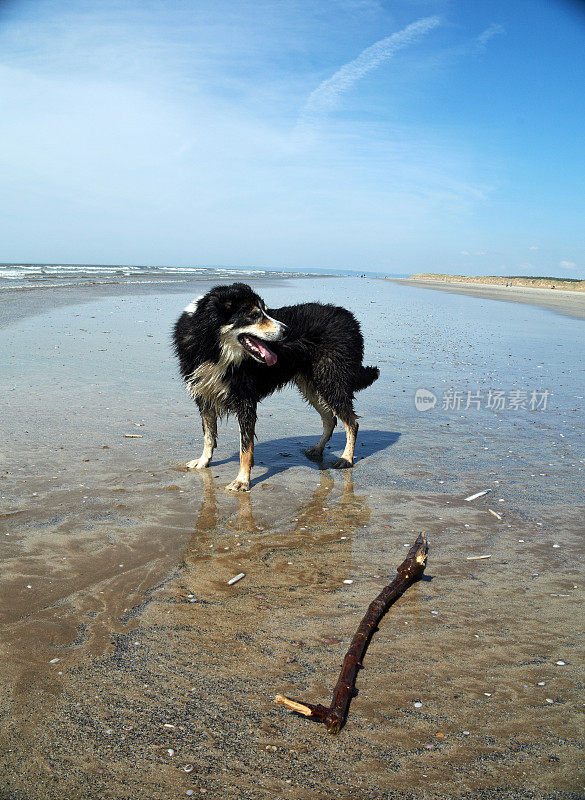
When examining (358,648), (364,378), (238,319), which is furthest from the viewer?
(364,378)

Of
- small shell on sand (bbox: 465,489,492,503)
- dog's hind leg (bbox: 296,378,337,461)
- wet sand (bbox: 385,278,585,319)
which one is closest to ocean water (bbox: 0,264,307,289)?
wet sand (bbox: 385,278,585,319)

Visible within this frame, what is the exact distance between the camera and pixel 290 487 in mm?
5492

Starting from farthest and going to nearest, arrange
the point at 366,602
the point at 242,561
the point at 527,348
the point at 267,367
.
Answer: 1. the point at 527,348
2. the point at 267,367
3. the point at 242,561
4. the point at 366,602

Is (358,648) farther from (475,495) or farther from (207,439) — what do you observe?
(207,439)

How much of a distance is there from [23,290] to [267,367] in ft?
75.2

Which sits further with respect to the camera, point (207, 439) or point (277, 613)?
point (207, 439)

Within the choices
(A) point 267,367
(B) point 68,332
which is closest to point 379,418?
(A) point 267,367

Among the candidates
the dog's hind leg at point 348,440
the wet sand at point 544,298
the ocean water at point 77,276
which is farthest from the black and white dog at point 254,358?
the ocean water at point 77,276

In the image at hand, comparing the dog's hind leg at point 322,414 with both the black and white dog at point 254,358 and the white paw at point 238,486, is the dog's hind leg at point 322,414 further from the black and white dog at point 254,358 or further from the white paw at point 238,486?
the white paw at point 238,486

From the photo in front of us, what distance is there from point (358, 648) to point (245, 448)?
2895 mm

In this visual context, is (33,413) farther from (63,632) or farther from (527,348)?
(527,348)

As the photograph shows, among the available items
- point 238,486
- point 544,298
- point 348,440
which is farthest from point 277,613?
point 544,298

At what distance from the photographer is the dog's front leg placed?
531 centimetres

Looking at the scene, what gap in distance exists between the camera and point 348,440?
20.7ft
